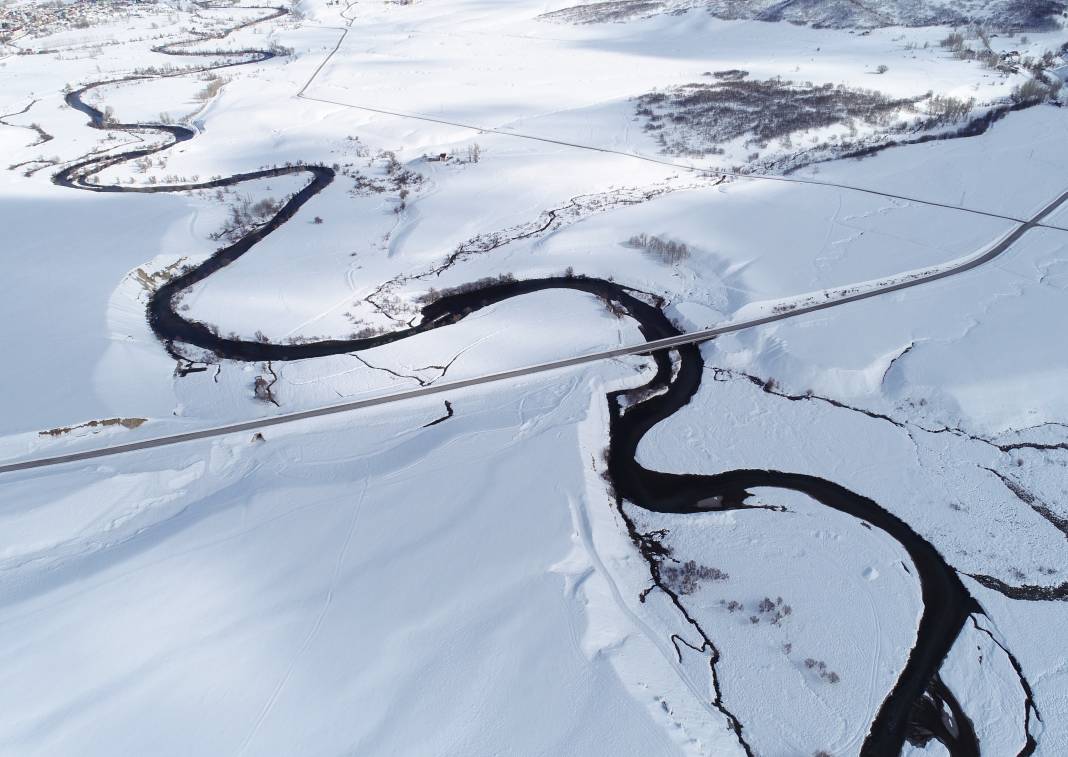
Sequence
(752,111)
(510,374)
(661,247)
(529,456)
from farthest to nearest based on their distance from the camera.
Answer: (752,111) → (661,247) → (510,374) → (529,456)

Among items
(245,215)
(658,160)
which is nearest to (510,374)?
(245,215)

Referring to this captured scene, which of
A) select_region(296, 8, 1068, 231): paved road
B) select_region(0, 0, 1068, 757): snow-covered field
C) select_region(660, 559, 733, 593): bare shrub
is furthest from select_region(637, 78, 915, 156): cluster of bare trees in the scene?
select_region(660, 559, 733, 593): bare shrub

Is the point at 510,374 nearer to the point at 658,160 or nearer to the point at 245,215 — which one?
the point at 245,215

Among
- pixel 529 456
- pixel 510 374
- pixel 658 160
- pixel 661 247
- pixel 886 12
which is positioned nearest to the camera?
pixel 529 456

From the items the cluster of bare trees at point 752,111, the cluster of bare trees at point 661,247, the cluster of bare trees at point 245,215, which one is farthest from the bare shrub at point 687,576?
the cluster of bare trees at point 752,111

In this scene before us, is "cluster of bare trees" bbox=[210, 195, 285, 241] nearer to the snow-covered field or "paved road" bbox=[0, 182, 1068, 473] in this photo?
the snow-covered field
